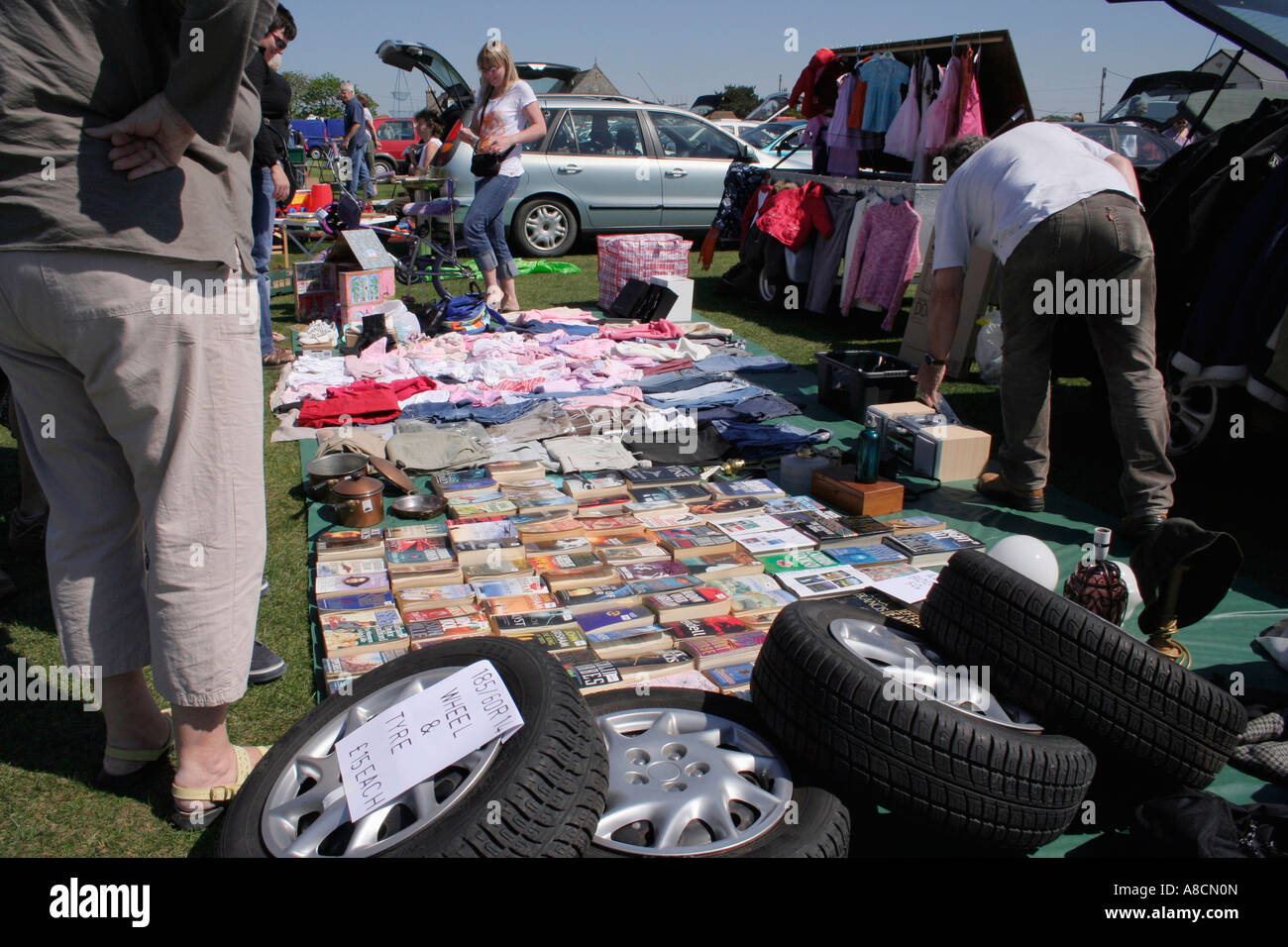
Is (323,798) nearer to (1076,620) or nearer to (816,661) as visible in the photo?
(816,661)

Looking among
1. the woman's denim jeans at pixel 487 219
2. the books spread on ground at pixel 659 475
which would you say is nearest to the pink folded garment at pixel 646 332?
the woman's denim jeans at pixel 487 219

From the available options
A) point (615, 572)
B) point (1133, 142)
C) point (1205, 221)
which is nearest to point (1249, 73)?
point (1133, 142)

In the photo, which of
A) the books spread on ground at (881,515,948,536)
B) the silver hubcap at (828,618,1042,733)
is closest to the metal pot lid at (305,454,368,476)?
the books spread on ground at (881,515,948,536)

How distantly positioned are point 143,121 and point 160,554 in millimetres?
848

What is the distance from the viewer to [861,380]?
5219 millimetres

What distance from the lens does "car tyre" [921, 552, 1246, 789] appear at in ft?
6.40

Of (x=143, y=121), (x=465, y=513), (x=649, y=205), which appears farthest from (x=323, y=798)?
(x=649, y=205)

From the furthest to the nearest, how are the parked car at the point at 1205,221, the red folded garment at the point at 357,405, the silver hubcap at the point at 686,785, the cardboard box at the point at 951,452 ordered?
1. the red folded garment at the point at 357,405
2. the cardboard box at the point at 951,452
3. the parked car at the point at 1205,221
4. the silver hubcap at the point at 686,785

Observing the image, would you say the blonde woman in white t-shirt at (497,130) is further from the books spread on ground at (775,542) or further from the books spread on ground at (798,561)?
the books spread on ground at (798,561)

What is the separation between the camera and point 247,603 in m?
1.94

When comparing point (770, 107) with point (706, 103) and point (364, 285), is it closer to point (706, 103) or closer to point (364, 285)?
point (706, 103)

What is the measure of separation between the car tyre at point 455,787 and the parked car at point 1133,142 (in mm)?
11120

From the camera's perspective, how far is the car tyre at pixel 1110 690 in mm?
1949

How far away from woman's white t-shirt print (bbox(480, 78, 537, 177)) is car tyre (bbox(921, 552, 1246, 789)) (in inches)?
251
